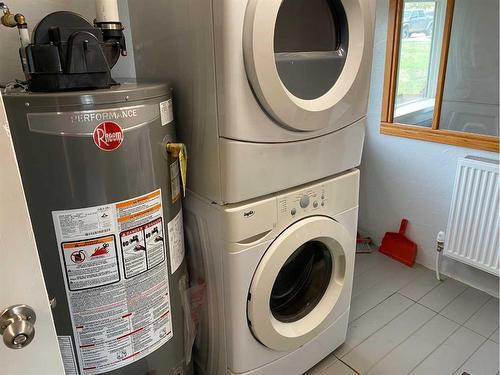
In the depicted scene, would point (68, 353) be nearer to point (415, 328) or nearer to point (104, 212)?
point (104, 212)

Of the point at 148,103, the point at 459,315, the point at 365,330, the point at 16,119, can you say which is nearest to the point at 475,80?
the point at 459,315

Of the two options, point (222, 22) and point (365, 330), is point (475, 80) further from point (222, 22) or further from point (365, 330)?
point (222, 22)

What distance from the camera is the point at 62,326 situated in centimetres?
95

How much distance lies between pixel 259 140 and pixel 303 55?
30 cm

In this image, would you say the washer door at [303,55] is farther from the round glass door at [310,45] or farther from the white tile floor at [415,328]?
the white tile floor at [415,328]

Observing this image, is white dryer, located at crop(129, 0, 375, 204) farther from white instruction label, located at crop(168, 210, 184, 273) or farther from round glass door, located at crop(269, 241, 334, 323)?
round glass door, located at crop(269, 241, 334, 323)

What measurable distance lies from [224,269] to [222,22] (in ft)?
2.27

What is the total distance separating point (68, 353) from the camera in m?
0.97

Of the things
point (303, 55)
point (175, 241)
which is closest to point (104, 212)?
point (175, 241)

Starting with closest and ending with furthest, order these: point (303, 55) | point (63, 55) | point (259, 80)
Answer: point (63, 55)
point (259, 80)
point (303, 55)

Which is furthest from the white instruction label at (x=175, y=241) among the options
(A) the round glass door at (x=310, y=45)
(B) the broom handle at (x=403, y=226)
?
(B) the broom handle at (x=403, y=226)

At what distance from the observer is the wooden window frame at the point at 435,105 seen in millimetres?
1864

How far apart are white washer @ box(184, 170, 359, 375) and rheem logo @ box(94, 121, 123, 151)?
36cm

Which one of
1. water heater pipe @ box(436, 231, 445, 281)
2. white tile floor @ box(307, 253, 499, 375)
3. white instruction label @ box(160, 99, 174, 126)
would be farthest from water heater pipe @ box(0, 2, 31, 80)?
water heater pipe @ box(436, 231, 445, 281)
